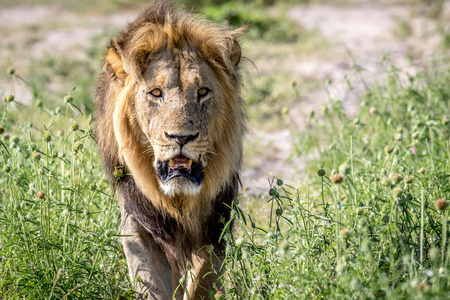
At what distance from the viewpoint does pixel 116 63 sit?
343cm

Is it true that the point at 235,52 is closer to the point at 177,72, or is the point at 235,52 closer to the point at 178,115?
the point at 177,72

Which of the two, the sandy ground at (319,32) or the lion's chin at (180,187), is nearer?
the lion's chin at (180,187)

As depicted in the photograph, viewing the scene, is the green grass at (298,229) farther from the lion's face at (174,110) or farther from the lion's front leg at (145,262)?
the lion's face at (174,110)

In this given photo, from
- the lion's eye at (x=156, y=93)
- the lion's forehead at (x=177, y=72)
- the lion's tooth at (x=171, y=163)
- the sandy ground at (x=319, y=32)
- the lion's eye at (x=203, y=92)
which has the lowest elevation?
the sandy ground at (x=319, y=32)

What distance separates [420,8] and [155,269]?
11.5 m

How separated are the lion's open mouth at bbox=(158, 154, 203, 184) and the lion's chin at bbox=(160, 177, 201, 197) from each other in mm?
19

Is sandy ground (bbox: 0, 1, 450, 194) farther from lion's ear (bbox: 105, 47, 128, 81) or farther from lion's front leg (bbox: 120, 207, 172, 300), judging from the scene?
lion's ear (bbox: 105, 47, 128, 81)

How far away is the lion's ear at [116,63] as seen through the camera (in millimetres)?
3422

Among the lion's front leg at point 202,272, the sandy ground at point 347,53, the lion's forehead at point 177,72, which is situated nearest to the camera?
the lion's forehead at point 177,72

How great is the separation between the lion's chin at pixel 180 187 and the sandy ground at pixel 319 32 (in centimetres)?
268

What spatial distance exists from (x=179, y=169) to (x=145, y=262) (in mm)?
675

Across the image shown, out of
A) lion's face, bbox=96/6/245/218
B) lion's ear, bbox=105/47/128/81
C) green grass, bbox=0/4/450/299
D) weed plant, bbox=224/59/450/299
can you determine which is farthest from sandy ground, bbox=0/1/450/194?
lion's ear, bbox=105/47/128/81

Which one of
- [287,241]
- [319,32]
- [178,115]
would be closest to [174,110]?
[178,115]

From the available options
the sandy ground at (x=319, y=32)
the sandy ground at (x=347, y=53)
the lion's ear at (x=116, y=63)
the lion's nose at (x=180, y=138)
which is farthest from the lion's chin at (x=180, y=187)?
the sandy ground at (x=319, y=32)
